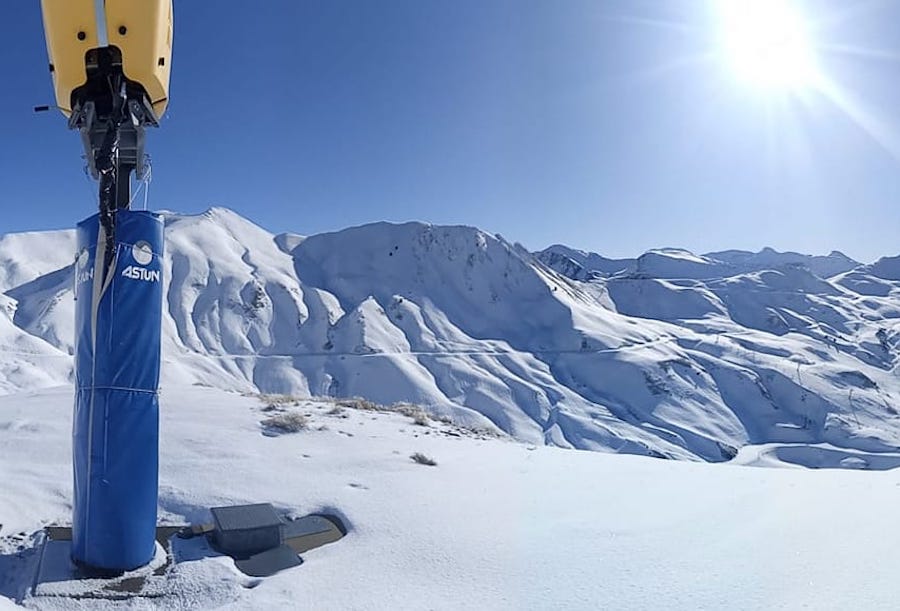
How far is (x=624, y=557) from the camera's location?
4.01 metres

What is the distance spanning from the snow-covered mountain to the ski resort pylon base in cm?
3965

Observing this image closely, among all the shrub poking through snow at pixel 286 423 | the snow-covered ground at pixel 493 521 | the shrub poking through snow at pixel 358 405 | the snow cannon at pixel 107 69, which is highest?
the snow cannon at pixel 107 69

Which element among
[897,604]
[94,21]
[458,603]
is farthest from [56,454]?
[897,604]

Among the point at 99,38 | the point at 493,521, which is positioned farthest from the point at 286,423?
the point at 99,38

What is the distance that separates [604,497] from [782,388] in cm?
10135

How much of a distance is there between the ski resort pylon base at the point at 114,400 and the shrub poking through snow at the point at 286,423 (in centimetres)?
378

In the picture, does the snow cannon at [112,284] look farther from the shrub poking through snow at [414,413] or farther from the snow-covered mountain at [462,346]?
the snow-covered mountain at [462,346]

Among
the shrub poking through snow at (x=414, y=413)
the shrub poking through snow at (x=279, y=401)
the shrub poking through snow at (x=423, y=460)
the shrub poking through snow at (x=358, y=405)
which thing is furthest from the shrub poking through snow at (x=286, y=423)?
the shrub poking through snow at (x=358, y=405)

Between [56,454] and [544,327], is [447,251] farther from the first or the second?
[56,454]

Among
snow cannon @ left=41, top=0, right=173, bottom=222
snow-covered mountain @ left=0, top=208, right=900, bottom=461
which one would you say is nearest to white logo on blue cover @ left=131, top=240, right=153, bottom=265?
snow cannon @ left=41, top=0, right=173, bottom=222

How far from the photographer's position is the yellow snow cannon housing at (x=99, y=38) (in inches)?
150

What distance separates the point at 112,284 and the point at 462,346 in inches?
3492

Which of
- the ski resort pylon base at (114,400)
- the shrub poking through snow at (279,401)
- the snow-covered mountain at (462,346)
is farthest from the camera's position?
the snow-covered mountain at (462,346)

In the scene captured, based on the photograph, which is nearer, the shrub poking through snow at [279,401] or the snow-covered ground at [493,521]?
the snow-covered ground at [493,521]
